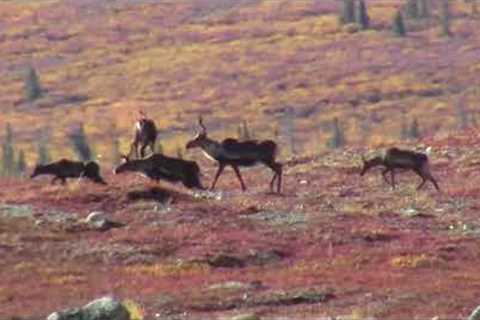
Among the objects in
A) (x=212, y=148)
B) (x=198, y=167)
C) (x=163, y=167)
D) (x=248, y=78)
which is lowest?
(x=248, y=78)

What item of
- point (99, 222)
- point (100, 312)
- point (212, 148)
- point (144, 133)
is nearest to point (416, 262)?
point (99, 222)

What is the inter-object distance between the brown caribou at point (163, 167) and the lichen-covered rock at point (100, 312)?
19.6m

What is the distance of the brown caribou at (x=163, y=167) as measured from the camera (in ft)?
138

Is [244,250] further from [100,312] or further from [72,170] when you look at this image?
[72,170]

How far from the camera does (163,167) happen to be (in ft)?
138

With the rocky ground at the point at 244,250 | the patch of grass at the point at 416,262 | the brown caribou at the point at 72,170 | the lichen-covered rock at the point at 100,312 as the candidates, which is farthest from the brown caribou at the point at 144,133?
the lichen-covered rock at the point at 100,312

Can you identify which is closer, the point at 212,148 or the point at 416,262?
the point at 416,262

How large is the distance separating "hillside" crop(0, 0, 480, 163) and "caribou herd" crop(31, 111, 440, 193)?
7866 centimetres

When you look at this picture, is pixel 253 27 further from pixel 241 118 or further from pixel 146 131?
pixel 146 131

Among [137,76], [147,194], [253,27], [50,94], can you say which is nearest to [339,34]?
[253,27]

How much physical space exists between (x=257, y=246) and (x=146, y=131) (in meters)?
15.2

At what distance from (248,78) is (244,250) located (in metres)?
133

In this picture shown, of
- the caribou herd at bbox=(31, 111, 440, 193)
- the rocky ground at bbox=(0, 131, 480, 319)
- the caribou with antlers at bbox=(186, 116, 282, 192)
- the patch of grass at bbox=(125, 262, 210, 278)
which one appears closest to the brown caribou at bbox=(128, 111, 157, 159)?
the caribou herd at bbox=(31, 111, 440, 193)

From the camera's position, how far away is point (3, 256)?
3256 cm
